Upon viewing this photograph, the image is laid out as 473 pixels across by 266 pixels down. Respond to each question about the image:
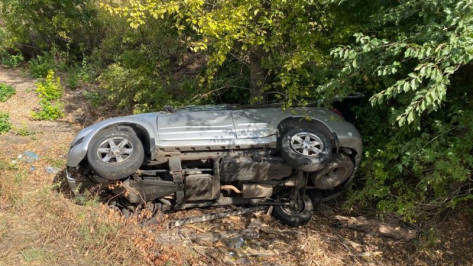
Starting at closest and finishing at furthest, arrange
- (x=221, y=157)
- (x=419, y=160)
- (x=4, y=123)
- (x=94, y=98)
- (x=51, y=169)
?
(x=419, y=160) < (x=221, y=157) < (x=51, y=169) < (x=4, y=123) < (x=94, y=98)

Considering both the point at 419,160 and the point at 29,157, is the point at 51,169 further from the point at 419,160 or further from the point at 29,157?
the point at 419,160

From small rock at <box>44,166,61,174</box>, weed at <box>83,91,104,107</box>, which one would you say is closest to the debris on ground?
small rock at <box>44,166,61,174</box>

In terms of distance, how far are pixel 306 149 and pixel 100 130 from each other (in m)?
2.67

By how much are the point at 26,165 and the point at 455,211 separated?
6.40m

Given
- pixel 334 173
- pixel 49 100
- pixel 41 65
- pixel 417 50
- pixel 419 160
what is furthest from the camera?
pixel 41 65

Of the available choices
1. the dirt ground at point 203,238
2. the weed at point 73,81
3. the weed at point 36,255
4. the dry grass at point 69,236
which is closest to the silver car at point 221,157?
the dirt ground at point 203,238

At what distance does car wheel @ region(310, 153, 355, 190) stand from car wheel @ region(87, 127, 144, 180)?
91.4 inches

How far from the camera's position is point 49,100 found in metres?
9.16

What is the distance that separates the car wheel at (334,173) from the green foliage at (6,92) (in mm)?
7738

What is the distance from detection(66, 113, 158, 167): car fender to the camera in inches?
187

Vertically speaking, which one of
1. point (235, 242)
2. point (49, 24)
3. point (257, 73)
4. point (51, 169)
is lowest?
point (235, 242)

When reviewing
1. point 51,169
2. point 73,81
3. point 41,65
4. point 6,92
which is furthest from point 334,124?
point 41,65

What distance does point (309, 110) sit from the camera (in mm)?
5438

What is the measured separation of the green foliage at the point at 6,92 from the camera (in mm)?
9141
